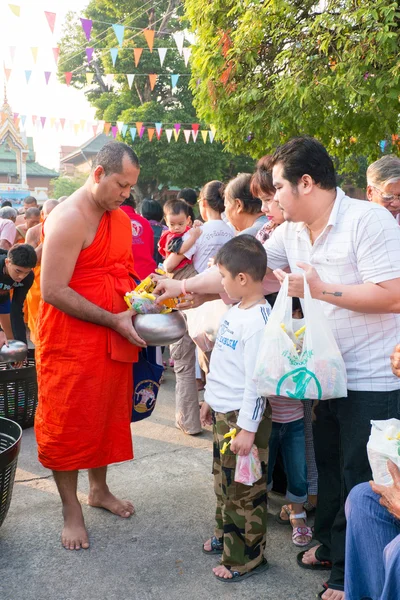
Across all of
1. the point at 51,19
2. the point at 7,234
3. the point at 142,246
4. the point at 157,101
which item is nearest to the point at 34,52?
the point at 51,19

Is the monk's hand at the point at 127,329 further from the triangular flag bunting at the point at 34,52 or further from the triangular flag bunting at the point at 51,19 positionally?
the triangular flag bunting at the point at 34,52

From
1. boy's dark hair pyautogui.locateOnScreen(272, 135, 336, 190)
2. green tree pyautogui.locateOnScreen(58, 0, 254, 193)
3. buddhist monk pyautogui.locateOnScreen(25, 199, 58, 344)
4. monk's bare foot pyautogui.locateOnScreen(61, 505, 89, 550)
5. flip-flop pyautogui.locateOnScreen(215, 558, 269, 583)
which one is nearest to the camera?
boy's dark hair pyautogui.locateOnScreen(272, 135, 336, 190)

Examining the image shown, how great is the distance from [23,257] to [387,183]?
272 cm

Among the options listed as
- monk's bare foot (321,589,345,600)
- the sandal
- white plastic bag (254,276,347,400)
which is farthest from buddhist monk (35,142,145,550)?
monk's bare foot (321,589,345,600)

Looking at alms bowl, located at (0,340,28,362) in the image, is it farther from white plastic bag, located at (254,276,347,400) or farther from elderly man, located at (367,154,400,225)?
elderly man, located at (367,154,400,225)

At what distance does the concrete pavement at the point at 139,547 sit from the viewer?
103 inches

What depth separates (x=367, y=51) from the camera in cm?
548

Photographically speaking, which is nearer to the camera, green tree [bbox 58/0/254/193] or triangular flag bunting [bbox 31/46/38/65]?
triangular flag bunting [bbox 31/46/38/65]

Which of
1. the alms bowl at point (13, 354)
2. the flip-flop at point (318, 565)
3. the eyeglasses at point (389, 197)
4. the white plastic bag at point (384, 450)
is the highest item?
the eyeglasses at point (389, 197)

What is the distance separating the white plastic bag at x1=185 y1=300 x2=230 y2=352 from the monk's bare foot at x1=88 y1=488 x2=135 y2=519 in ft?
3.29

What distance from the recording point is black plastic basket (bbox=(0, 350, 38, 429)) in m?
4.36

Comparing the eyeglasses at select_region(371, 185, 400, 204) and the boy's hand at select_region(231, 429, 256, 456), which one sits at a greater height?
the eyeglasses at select_region(371, 185, 400, 204)

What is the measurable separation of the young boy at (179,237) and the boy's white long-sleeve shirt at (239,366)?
1861 mm

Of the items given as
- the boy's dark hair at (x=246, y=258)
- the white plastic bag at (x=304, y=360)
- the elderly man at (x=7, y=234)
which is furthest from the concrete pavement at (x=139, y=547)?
the elderly man at (x=7, y=234)
